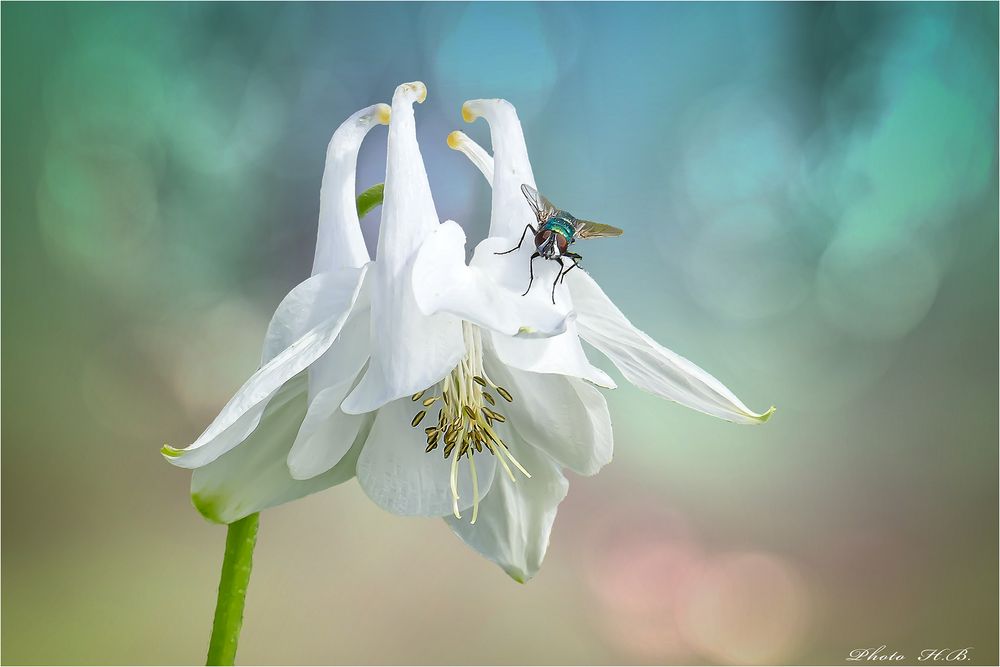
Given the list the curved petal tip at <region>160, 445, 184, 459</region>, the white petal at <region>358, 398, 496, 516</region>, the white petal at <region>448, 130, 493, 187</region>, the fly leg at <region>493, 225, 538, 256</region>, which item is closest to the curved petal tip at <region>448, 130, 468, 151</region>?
the white petal at <region>448, 130, 493, 187</region>

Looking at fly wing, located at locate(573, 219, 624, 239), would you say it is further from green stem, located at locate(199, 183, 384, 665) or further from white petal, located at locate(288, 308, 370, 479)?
green stem, located at locate(199, 183, 384, 665)

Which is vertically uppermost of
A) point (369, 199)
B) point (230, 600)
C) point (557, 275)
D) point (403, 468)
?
point (369, 199)

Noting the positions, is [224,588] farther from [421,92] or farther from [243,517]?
[421,92]

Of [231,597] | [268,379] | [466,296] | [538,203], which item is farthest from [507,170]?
[231,597]

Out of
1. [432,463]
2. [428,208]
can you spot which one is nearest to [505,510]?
[432,463]

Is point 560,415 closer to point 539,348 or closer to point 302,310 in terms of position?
point 539,348

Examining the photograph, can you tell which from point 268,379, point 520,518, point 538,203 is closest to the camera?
point 268,379

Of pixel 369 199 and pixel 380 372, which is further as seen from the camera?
pixel 369 199
